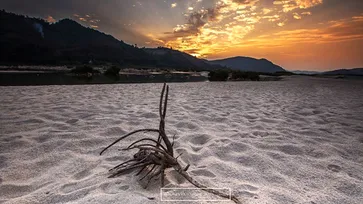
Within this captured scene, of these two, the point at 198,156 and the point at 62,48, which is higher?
the point at 62,48

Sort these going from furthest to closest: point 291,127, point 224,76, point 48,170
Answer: point 224,76 < point 291,127 < point 48,170

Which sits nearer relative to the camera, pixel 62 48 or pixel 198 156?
pixel 198 156

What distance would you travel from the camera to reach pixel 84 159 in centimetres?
232

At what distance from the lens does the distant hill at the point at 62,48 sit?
56425 mm

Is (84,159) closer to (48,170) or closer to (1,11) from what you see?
(48,170)

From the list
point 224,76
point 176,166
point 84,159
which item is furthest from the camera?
point 224,76

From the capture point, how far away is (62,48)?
84562 mm

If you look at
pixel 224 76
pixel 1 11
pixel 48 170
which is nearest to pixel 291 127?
pixel 48 170

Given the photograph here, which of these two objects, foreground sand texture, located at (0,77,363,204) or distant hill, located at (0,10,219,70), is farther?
distant hill, located at (0,10,219,70)

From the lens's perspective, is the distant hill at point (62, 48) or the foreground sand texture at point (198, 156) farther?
the distant hill at point (62, 48)

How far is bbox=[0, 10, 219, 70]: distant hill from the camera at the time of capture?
56.4 m

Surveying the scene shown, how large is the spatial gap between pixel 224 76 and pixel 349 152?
16.6 m

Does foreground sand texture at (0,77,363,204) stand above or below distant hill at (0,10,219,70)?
below

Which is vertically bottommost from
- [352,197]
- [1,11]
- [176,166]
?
[352,197]
